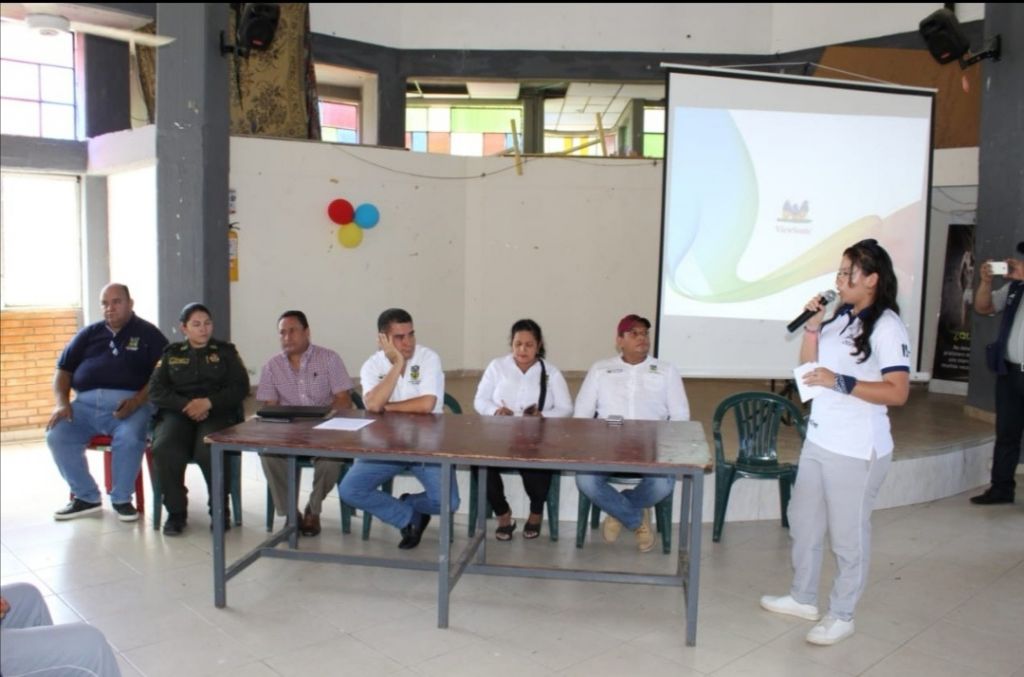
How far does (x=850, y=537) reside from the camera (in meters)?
3.04

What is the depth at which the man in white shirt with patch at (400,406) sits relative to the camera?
12.8ft

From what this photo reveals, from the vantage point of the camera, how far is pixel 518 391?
4324mm

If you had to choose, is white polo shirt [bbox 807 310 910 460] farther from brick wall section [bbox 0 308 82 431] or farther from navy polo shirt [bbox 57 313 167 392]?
brick wall section [bbox 0 308 82 431]

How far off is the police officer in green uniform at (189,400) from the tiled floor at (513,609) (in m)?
0.27

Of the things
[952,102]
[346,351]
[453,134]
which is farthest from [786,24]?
[346,351]

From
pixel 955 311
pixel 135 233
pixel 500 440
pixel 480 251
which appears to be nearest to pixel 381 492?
pixel 500 440

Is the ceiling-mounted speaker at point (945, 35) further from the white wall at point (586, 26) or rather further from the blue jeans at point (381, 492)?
the blue jeans at point (381, 492)

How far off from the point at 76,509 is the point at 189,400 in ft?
3.05

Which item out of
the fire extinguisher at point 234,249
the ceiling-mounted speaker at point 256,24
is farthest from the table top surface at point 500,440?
the fire extinguisher at point 234,249

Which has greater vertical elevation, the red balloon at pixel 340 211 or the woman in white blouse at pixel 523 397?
the red balloon at pixel 340 211

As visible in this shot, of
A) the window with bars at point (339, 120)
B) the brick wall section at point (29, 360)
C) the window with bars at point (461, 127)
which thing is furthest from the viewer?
the window with bars at point (461, 127)

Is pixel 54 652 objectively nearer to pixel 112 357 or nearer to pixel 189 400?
pixel 189 400

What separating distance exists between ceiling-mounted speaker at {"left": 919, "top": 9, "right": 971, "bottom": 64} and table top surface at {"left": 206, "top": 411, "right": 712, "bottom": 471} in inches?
152

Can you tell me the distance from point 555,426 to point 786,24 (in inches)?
264
